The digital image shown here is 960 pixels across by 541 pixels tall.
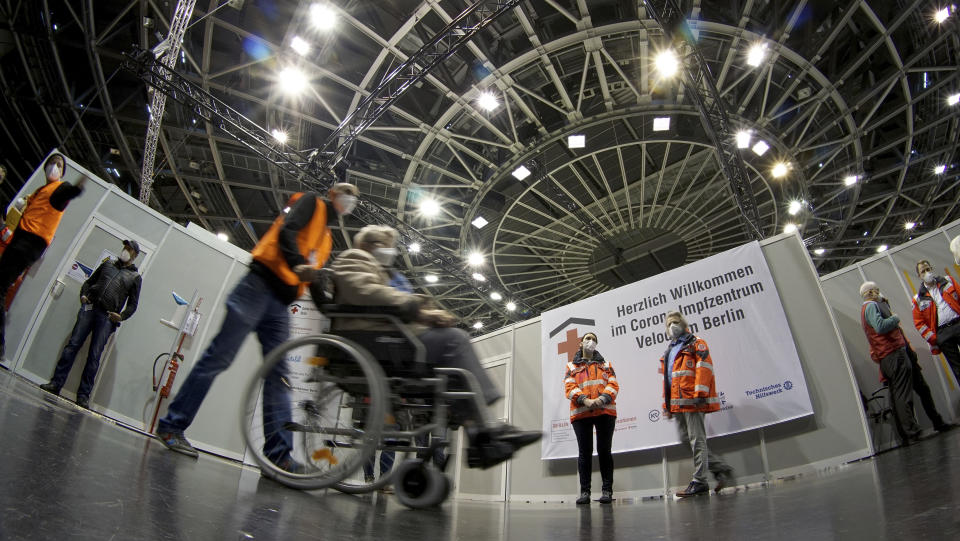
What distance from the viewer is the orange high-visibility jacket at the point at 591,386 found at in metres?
4.15

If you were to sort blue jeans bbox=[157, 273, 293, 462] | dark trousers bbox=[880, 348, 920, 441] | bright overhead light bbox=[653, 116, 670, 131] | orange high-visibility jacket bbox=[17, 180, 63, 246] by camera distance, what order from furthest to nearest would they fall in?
bright overhead light bbox=[653, 116, 670, 131]
dark trousers bbox=[880, 348, 920, 441]
orange high-visibility jacket bbox=[17, 180, 63, 246]
blue jeans bbox=[157, 273, 293, 462]

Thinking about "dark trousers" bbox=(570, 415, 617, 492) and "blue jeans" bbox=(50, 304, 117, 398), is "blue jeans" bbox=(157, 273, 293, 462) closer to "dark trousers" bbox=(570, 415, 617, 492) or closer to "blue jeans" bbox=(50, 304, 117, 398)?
"blue jeans" bbox=(50, 304, 117, 398)

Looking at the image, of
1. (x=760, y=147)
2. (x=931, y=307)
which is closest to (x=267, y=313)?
(x=931, y=307)

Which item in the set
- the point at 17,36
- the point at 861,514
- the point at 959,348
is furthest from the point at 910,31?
the point at 17,36

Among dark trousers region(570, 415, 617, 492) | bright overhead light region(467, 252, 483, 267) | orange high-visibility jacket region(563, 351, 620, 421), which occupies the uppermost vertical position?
bright overhead light region(467, 252, 483, 267)

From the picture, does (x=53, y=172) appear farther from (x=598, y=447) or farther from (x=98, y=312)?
(x=598, y=447)

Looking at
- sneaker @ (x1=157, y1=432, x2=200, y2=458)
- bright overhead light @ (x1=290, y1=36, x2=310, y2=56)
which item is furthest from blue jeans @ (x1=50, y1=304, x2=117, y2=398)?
bright overhead light @ (x1=290, y1=36, x2=310, y2=56)

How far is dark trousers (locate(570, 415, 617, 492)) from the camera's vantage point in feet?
12.9

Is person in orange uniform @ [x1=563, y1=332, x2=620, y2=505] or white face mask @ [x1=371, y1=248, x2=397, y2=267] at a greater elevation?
white face mask @ [x1=371, y1=248, x2=397, y2=267]

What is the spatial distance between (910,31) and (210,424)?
16.3 meters

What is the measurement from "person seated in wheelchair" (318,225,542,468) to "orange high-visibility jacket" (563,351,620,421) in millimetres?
2308

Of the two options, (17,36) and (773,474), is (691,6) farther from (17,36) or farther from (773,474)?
(17,36)

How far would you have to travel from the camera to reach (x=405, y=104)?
38.1 feet

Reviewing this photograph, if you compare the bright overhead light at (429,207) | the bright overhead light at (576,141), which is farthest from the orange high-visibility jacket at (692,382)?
the bright overhead light at (429,207)
